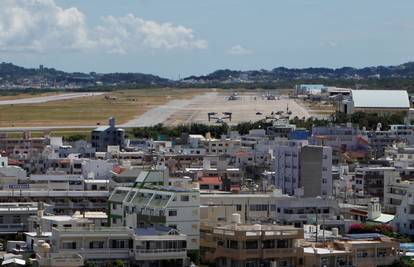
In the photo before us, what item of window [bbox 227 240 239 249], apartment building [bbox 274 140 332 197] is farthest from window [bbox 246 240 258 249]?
apartment building [bbox 274 140 332 197]

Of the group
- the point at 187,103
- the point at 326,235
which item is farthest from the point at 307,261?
the point at 187,103

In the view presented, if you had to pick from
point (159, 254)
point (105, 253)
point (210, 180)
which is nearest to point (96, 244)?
point (105, 253)

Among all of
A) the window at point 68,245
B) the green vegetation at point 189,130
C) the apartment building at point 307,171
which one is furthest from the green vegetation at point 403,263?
the green vegetation at point 189,130

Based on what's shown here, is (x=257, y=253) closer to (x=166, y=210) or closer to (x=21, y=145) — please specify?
(x=166, y=210)

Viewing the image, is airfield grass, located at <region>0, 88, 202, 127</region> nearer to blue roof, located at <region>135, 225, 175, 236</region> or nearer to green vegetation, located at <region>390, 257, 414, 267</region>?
green vegetation, located at <region>390, 257, 414, 267</region>

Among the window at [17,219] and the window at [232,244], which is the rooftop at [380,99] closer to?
the window at [17,219]
